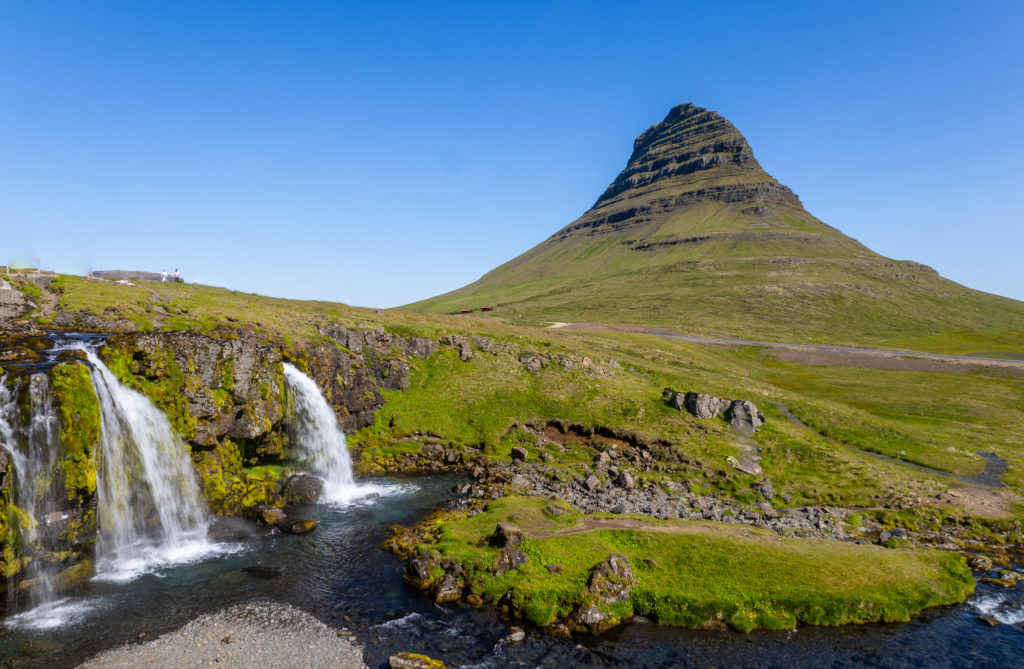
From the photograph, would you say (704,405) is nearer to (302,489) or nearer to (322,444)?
(322,444)

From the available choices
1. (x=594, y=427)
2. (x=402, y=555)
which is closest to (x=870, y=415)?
(x=594, y=427)

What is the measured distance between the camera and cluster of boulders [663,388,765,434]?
174ft

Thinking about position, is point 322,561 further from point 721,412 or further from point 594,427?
point 721,412

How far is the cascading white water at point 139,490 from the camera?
2795cm

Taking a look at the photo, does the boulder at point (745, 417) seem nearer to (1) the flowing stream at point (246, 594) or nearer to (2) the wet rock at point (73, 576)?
(1) the flowing stream at point (246, 594)

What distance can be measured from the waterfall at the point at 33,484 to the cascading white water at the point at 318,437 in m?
18.3

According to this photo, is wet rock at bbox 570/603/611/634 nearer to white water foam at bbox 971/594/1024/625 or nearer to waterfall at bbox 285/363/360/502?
white water foam at bbox 971/594/1024/625

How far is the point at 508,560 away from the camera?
1050 inches

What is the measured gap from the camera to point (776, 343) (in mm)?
142500

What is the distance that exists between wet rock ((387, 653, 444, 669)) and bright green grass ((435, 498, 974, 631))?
5.44 metres

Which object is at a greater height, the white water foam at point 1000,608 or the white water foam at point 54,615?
the white water foam at point 54,615

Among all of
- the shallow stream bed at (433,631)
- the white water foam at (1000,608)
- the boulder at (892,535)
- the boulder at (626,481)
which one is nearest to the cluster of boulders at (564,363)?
the boulder at (626,481)

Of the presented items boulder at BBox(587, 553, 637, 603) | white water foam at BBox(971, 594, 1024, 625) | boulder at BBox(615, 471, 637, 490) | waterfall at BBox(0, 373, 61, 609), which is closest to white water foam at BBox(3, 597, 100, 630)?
waterfall at BBox(0, 373, 61, 609)

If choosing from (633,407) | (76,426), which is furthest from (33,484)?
(633,407)
